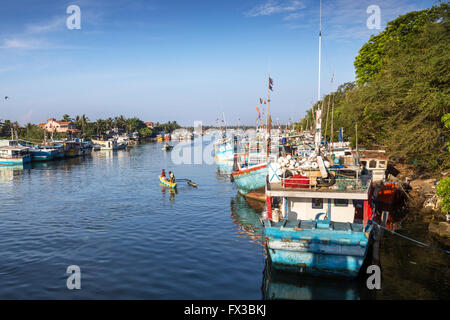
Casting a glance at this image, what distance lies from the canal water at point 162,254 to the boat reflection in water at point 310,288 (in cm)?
5

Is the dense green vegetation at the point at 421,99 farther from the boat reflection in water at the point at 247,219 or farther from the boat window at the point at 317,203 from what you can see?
the boat reflection in water at the point at 247,219

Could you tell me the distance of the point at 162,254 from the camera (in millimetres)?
20016

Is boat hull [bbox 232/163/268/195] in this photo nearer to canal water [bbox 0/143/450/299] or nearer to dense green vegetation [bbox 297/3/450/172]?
canal water [bbox 0/143/450/299]

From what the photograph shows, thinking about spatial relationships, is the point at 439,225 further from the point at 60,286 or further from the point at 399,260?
the point at 60,286

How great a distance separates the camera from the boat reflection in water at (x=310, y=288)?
14.8 metres

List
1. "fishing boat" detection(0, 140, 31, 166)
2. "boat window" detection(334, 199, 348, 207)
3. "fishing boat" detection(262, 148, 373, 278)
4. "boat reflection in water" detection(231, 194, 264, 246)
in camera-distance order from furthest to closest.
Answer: "fishing boat" detection(0, 140, 31, 166) → "boat reflection in water" detection(231, 194, 264, 246) → "boat window" detection(334, 199, 348, 207) → "fishing boat" detection(262, 148, 373, 278)

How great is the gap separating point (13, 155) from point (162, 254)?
6484cm

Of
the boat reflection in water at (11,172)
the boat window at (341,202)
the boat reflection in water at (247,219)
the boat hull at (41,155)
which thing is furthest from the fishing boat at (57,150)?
the boat window at (341,202)

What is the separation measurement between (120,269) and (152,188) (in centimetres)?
2512

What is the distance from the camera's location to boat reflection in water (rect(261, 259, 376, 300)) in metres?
14.8

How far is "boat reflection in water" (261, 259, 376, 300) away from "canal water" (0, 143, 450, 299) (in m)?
0.05

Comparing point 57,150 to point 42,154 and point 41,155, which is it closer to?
point 42,154

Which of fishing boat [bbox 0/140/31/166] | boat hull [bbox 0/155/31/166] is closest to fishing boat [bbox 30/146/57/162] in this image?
fishing boat [bbox 0/140/31/166]
